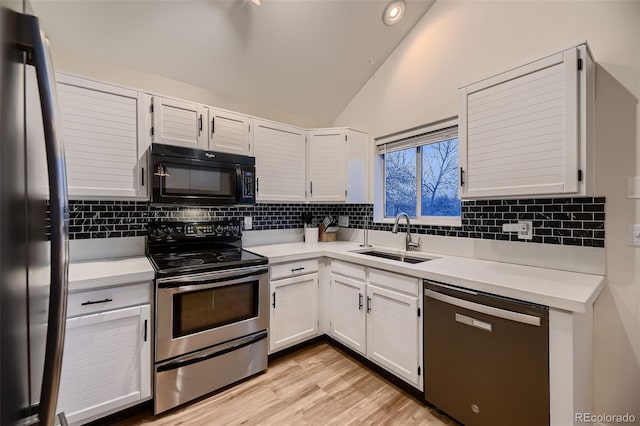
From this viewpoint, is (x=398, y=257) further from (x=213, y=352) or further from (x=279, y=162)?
(x=213, y=352)

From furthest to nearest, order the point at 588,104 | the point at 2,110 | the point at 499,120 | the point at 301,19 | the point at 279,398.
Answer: the point at 301,19, the point at 279,398, the point at 499,120, the point at 588,104, the point at 2,110

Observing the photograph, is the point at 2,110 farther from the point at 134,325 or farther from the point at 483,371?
the point at 483,371

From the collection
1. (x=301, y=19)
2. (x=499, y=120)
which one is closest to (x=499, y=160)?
(x=499, y=120)

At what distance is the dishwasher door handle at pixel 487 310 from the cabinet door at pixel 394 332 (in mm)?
178

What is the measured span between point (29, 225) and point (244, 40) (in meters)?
2.22

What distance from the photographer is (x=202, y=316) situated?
1828 mm

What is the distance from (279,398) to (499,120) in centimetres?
225

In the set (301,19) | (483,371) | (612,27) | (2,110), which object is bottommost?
(483,371)

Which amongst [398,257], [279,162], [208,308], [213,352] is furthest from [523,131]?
[213,352]

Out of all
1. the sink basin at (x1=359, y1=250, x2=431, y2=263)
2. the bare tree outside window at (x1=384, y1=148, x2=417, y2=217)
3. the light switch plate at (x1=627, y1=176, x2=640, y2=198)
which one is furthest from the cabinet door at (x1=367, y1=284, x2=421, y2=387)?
the light switch plate at (x1=627, y1=176, x2=640, y2=198)

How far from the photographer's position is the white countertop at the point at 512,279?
1.20 meters

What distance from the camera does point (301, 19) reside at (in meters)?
2.22

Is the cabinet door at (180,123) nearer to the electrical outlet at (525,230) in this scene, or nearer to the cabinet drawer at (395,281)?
the cabinet drawer at (395,281)
